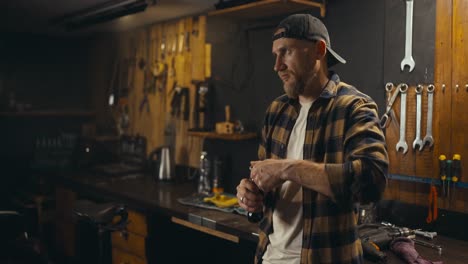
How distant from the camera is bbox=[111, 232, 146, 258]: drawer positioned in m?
3.09

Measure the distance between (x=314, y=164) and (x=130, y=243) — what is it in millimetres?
2149

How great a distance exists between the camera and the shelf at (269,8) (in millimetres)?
2615

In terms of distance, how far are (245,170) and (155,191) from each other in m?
0.67

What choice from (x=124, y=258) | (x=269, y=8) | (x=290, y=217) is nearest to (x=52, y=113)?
(x=124, y=258)

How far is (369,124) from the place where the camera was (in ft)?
4.45

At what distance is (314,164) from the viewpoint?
135 cm

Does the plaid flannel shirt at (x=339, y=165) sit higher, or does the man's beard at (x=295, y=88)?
the man's beard at (x=295, y=88)

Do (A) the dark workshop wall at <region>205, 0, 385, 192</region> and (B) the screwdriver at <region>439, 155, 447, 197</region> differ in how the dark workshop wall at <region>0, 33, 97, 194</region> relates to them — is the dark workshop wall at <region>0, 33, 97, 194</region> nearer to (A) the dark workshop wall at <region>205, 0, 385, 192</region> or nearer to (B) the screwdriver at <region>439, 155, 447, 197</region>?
(A) the dark workshop wall at <region>205, 0, 385, 192</region>

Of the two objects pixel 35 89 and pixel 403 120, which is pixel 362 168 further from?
pixel 35 89

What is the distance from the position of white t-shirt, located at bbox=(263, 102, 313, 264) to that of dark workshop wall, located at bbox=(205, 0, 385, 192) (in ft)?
3.50

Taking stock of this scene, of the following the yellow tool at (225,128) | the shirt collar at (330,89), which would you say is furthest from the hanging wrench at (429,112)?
the yellow tool at (225,128)

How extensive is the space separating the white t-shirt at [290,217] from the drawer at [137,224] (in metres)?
1.63

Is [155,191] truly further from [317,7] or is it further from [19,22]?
[19,22]

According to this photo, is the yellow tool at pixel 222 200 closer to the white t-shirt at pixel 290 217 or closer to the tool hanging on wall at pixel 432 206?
the tool hanging on wall at pixel 432 206
